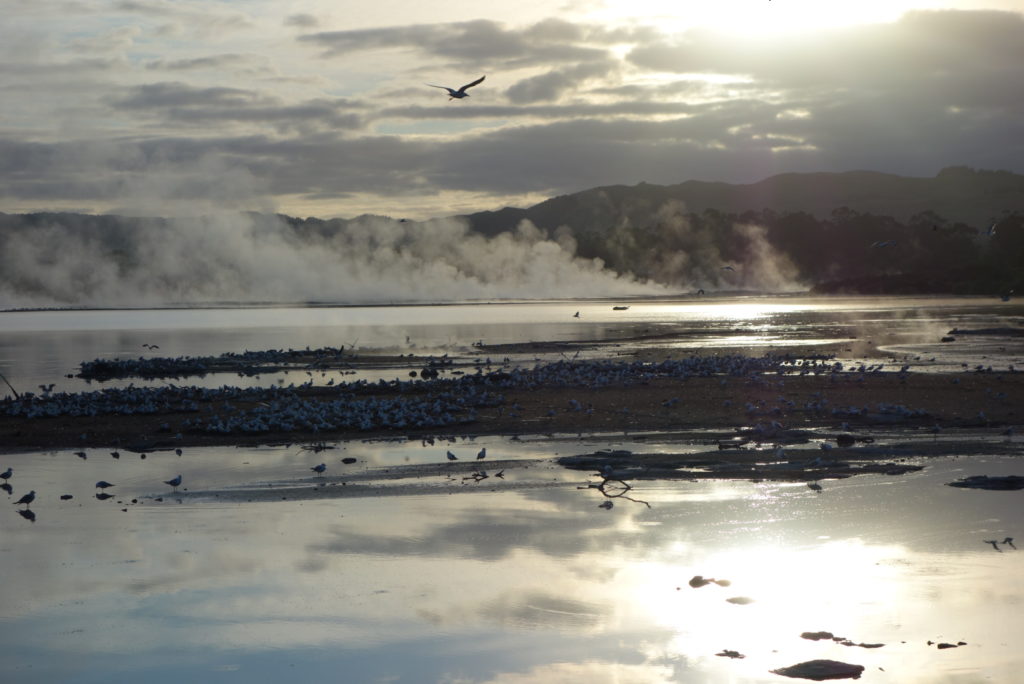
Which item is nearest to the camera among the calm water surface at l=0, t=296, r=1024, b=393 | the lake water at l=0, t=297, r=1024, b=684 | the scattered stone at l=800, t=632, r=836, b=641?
the lake water at l=0, t=297, r=1024, b=684

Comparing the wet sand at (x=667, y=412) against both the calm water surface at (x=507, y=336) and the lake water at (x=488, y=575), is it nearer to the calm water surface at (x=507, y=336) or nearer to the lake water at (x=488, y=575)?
the lake water at (x=488, y=575)

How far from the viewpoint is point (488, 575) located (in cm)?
1363

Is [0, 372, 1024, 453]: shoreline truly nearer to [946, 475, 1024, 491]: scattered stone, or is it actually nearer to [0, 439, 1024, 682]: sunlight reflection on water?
[946, 475, 1024, 491]: scattered stone

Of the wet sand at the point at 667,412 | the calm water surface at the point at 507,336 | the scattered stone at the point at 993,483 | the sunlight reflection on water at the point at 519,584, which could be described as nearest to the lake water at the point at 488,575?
the sunlight reflection on water at the point at 519,584

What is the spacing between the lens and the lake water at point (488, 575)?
10.9 metres

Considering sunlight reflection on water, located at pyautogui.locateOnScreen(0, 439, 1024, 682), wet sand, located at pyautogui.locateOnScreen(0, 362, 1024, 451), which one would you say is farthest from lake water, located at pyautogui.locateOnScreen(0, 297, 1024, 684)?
wet sand, located at pyautogui.locateOnScreen(0, 362, 1024, 451)

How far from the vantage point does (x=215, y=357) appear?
49.3 meters

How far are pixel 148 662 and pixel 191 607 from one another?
166 cm

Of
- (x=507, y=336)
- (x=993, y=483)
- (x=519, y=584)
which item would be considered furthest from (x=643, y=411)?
(x=507, y=336)

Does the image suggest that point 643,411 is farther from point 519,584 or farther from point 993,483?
point 519,584

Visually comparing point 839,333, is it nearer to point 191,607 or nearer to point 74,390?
point 74,390

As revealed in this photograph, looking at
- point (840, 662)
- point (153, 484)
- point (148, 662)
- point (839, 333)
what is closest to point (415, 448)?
point (153, 484)

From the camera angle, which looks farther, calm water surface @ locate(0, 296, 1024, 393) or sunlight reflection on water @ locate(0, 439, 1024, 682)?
calm water surface @ locate(0, 296, 1024, 393)

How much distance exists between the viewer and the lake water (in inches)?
429
